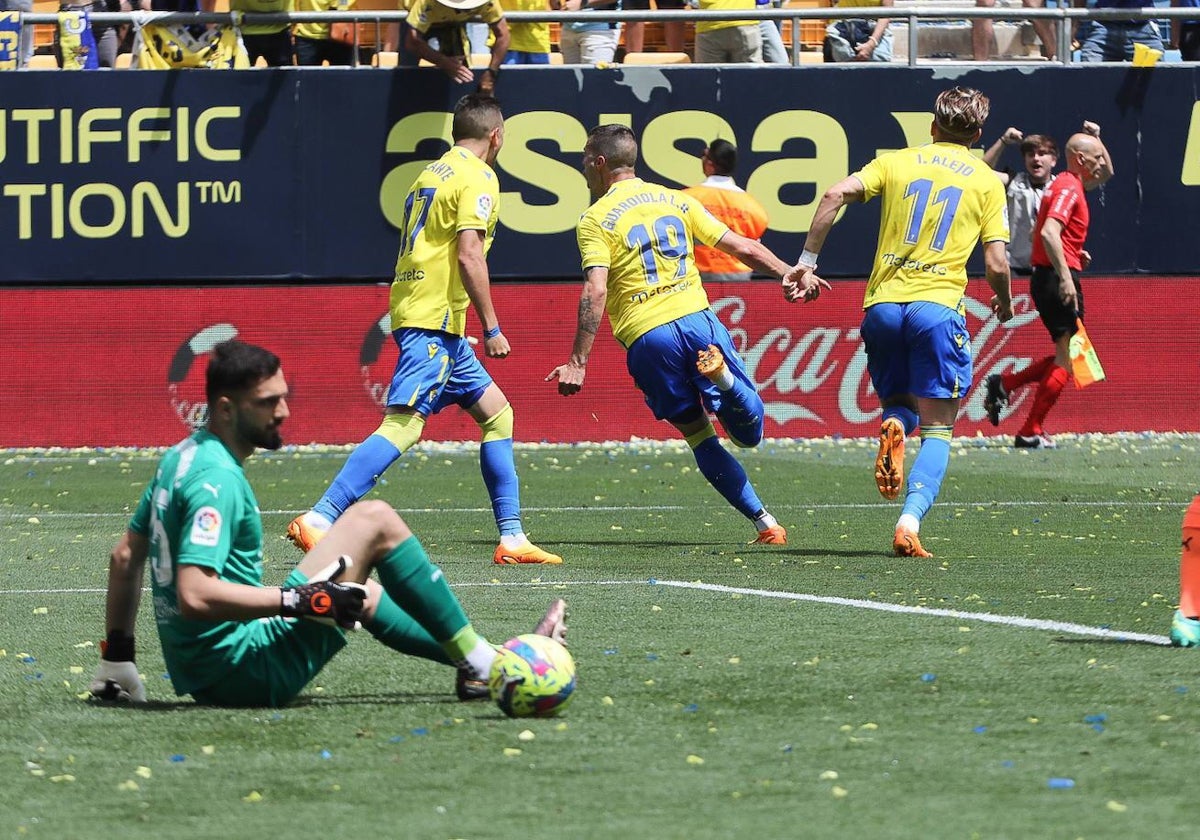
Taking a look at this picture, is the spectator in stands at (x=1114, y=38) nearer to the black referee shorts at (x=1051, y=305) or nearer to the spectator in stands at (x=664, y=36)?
the black referee shorts at (x=1051, y=305)

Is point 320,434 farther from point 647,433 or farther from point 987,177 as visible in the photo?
point 987,177

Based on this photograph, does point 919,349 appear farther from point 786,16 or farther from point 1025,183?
point 1025,183

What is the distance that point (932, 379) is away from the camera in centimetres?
977

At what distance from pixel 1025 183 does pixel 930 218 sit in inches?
312

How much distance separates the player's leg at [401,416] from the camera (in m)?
9.31

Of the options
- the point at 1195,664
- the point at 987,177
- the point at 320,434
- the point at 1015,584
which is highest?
the point at 987,177

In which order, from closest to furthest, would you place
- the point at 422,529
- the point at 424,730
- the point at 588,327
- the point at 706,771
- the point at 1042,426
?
the point at 706,771
the point at 424,730
the point at 588,327
the point at 422,529
the point at 1042,426

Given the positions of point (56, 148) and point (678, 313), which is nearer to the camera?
point (678, 313)

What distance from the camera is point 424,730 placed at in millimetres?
5531

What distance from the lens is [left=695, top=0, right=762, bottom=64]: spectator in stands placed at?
57.3ft

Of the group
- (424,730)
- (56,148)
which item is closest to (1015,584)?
(424,730)

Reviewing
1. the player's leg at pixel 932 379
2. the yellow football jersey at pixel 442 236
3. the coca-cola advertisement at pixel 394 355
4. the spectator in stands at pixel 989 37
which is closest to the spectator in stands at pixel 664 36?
the coca-cola advertisement at pixel 394 355

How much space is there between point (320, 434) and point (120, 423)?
1.70 m

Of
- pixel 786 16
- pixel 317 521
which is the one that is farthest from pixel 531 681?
pixel 786 16
